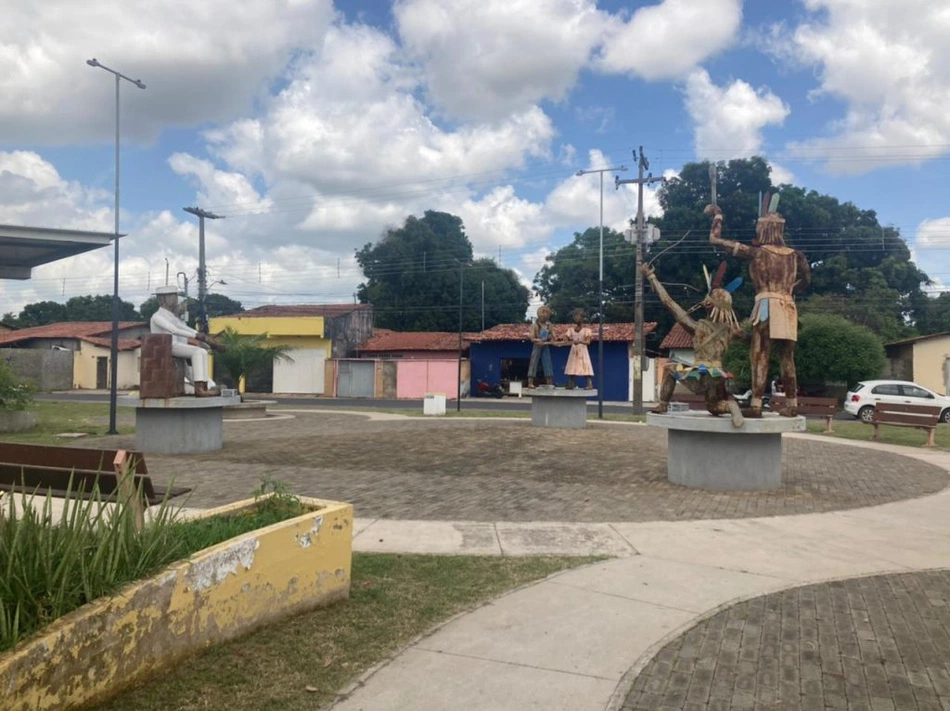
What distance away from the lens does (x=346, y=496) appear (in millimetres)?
8906

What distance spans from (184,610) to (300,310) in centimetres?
4634

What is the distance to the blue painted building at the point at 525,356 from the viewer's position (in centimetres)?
3891

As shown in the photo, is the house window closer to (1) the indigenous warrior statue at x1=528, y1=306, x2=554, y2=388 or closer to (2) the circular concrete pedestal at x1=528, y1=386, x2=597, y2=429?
(1) the indigenous warrior statue at x1=528, y1=306, x2=554, y2=388

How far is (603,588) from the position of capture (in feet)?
17.6

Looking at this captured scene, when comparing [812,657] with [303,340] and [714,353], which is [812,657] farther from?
[303,340]

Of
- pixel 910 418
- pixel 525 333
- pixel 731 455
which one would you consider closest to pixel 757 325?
pixel 731 455

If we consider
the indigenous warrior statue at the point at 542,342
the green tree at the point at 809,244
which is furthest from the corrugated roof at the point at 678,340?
the indigenous warrior statue at the point at 542,342

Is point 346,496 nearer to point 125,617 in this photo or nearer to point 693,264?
point 125,617

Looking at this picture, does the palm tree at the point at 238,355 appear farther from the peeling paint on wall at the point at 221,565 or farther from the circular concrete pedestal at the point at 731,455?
the peeling paint on wall at the point at 221,565

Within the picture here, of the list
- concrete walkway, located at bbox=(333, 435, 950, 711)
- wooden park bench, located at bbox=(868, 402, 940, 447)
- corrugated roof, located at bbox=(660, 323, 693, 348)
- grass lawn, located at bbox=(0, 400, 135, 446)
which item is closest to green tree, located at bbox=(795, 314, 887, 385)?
corrugated roof, located at bbox=(660, 323, 693, 348)

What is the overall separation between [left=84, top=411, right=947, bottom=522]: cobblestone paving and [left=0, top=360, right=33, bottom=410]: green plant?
393 cm

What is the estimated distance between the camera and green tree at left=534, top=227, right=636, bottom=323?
153 feet

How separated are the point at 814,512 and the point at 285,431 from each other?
12383mm

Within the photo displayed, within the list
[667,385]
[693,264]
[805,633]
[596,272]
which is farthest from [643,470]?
[596,272]
